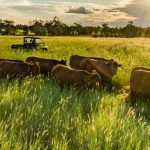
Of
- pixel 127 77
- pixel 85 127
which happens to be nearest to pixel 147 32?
pixel 127 77

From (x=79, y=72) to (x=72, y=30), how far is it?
4790 inches

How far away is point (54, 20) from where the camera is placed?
6009 inches

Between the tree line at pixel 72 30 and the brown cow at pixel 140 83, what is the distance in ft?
349

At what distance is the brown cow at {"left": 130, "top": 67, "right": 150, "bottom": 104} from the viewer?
12094 millimetres

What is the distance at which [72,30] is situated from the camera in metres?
133

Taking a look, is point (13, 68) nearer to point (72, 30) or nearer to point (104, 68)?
point (104, 68)

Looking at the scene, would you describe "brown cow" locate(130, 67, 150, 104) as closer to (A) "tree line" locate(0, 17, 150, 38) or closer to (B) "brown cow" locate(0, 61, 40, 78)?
(B) "brown cow" locate(0, 61, 40, 78)

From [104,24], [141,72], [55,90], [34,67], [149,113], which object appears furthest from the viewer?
[104,24]

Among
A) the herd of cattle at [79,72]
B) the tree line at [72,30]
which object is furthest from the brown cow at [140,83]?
the tree line at [72,30]

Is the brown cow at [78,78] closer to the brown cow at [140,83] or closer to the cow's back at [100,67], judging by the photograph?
the brown cow at [140,83]

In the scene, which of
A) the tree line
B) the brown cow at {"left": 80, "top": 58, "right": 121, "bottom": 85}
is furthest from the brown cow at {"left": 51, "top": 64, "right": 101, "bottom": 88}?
the tree line

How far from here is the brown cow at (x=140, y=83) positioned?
12.1 metres

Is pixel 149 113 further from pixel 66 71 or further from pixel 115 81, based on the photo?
pixel 115 81

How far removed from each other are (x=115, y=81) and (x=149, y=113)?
5.47 m
